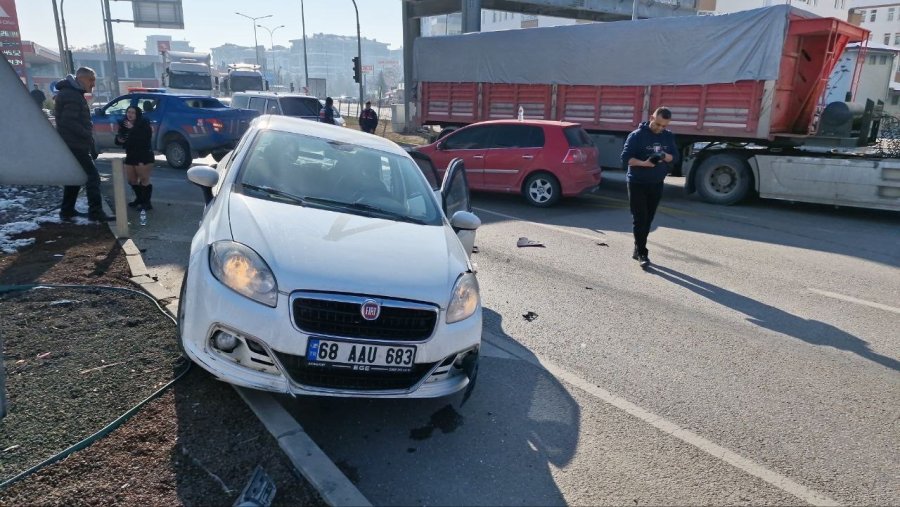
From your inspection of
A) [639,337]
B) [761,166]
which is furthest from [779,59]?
[639,337]

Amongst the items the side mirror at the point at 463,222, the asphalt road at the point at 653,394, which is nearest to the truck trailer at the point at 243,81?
the asphalt road at the point at 653,394

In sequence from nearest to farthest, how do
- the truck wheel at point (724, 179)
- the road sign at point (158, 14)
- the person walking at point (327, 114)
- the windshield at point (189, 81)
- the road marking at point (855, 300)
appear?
1. the road marking at point (855, 300)
2. the truck wheel at point (724, 179)
3. the person walking at point (327, 114)
4. the windshield at point (189, 81)
5. the road sign at point (158, 14)

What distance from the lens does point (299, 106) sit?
16453 millimetres

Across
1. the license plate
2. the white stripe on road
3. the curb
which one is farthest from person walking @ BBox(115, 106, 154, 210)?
the license plate

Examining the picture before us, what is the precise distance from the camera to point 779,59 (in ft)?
35.2

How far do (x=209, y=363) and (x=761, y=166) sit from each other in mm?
10996

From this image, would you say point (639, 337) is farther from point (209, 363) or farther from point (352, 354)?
point (209, 363)

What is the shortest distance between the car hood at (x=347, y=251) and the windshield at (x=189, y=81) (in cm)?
2612

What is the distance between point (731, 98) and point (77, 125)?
36.1 ft

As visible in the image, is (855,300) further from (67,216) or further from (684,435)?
(67,216)

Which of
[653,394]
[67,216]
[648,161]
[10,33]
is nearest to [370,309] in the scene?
[653,394]

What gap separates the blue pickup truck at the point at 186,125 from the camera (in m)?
13.5

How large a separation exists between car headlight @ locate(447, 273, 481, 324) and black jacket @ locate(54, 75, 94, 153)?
646 centimetres

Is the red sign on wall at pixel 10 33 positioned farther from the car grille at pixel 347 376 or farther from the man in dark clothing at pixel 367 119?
the car grille at pixel 347 376
